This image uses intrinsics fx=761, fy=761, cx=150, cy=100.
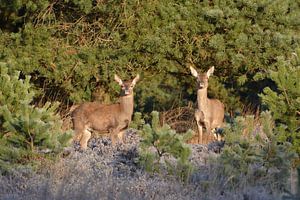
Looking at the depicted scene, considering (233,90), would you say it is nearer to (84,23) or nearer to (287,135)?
(84,23)

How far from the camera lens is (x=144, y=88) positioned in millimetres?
21641

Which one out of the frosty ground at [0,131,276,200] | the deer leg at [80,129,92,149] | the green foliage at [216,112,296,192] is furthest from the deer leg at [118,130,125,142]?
the green foliage at [216,112,296,192]

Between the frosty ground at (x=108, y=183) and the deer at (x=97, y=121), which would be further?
the deer at (x=97, y=121)

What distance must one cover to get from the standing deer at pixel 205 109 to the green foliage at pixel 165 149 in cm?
584

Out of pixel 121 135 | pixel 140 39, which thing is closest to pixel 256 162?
pixel 121 135

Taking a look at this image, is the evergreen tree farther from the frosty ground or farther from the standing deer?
the standing deer

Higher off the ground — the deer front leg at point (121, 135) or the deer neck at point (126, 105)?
the deer neck at point (126, 105)

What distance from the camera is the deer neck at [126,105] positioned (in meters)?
14.1

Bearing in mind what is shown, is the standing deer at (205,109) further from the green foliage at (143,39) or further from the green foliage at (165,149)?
the green foliage at (165,149)

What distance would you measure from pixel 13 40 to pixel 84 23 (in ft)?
6.01

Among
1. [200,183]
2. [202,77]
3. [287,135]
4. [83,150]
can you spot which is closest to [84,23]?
[202,77]

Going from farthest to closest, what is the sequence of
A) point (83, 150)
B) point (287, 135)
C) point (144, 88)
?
point (144, 88), point (83, 150), point (287, 135)

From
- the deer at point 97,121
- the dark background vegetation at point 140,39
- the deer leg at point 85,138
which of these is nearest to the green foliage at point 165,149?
the deer leg at point 85,138

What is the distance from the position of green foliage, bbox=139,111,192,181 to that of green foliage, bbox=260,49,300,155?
187 centimetres
